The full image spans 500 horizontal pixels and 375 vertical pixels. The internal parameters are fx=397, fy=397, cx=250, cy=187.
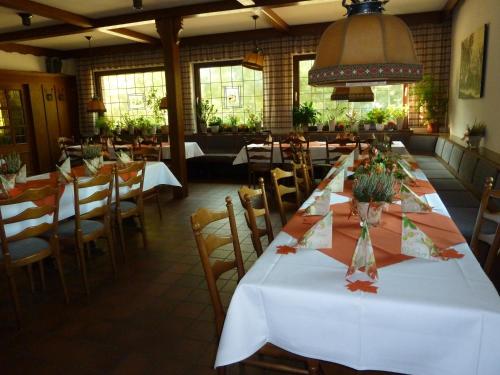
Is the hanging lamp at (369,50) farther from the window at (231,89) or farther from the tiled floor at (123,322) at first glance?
the window at (231,89)

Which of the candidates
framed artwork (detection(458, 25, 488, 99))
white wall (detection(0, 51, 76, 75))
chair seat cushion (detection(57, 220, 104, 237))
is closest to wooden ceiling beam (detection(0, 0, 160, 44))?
white wall (detection(0, 51, 76, 75))

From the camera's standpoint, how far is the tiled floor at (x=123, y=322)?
212 centimetres

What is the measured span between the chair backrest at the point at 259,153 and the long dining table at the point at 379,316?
449 centimetres

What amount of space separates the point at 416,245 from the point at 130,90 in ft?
28.1

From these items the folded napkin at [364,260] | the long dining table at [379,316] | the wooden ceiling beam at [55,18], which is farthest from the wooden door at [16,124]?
the folded napkin at [364,260]

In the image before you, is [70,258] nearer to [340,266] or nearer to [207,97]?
[340,266]

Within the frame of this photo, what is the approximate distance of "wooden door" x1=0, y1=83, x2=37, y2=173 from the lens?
7781 millimetres

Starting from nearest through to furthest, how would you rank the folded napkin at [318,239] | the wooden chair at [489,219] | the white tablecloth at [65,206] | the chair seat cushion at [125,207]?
the folded napkin at [318,239] → the wooden chair at [489,219] → the white tablecloth at [65,206] → the chair seat cushion at [125,207]

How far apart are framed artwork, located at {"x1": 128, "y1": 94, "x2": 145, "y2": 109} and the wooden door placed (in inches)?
82.2

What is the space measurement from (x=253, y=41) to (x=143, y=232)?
204 inches

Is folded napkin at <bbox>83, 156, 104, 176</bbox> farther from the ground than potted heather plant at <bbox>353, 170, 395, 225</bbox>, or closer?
closer

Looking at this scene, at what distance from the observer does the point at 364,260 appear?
146 centimetres

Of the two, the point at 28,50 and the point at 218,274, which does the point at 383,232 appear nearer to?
the point at 218,274

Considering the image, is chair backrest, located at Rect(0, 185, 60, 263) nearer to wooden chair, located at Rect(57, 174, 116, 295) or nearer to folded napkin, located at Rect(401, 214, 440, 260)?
wooden chair, located at Rect(57, 174, 116, 295)
